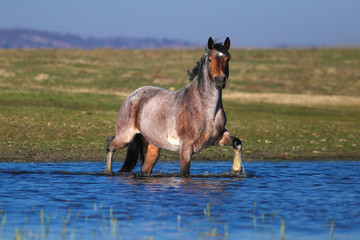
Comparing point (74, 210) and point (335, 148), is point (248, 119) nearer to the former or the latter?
point (335, 148)

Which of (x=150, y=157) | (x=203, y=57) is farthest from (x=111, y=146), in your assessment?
(x=203, y=57)

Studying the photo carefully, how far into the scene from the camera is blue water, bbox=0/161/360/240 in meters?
7.30

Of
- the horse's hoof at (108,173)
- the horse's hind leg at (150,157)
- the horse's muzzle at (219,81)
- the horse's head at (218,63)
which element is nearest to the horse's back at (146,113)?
the horse's hind leg at (150,157)

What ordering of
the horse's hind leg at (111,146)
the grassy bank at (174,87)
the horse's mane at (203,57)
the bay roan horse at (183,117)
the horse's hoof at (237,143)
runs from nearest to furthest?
1. the horse's mane at (203,57)
2. the bay roan horse at (183,117)
3. the horse's hoof at (237,143)
4. the horse's hind leg at (111,146)
5. the grassy bank at (174,87)

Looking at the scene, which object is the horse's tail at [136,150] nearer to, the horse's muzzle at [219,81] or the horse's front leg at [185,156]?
the horse's front leg at [185,156]

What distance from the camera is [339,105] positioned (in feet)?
99.4

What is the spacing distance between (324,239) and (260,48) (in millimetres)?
45460

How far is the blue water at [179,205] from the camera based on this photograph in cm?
730

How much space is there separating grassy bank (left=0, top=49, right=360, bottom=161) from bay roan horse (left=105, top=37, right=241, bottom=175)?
3.26 meters

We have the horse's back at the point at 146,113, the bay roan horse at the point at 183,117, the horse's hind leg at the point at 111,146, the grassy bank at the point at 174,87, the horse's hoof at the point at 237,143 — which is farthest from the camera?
the grassy bank at the point at 174,87

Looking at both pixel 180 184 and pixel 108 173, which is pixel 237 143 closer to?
pixel 180 184

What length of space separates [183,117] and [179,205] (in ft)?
9.80

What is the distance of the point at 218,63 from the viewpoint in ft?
35.3

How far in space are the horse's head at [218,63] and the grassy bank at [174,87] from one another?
5.86 metres
